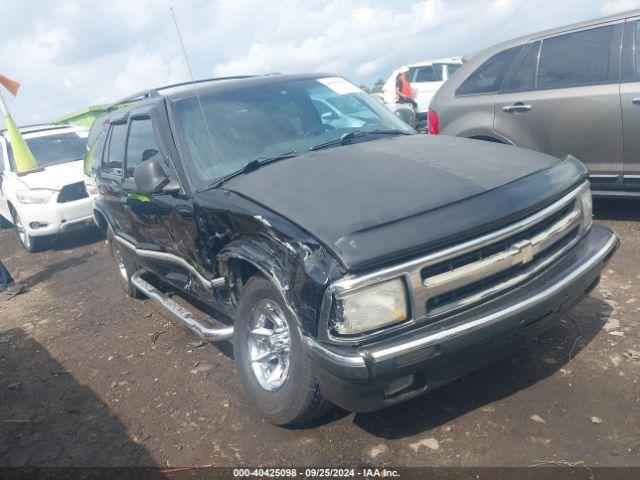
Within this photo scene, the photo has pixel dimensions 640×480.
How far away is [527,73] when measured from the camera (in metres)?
5.29

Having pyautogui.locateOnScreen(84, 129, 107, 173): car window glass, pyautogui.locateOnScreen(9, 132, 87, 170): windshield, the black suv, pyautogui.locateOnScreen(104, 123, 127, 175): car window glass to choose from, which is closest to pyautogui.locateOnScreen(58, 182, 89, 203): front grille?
pyautogui.locateOnScreen(9, 132, 87, 170): windshield

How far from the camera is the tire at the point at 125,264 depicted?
506cm

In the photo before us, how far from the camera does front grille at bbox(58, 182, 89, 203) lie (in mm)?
8219

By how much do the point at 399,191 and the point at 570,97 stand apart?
330 cm

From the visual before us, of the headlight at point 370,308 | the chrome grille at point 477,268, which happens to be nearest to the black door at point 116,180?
the headlight at point 370,308

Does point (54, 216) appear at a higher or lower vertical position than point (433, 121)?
lower

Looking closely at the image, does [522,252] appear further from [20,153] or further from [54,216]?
[20,153]

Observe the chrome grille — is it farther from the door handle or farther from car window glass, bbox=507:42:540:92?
car window glass, bbox=507:42:540:92

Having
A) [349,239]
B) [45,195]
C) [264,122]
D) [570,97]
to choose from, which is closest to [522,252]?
[349,239]

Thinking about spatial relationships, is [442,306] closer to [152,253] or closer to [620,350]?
[620,350]

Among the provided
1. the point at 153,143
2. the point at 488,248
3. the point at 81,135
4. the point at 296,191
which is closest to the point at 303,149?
the point at 296,191

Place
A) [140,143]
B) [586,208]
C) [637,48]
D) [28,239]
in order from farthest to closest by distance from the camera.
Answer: [28,239]
[637,48]
[140,143]
[586,208]

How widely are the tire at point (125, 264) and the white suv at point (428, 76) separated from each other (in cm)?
1120

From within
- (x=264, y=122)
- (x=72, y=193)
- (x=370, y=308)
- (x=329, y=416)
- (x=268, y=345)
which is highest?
(x=264, y=122)
